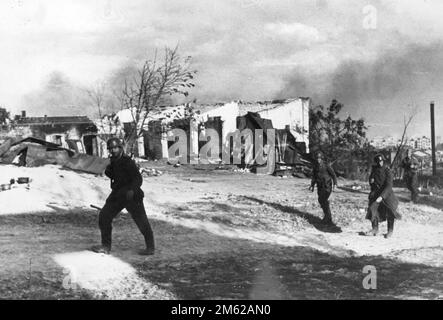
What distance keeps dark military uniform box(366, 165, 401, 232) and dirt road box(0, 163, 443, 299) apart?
0.46 metres

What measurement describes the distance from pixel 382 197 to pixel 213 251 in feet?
11.7

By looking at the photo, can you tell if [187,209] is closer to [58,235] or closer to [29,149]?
[58,235]

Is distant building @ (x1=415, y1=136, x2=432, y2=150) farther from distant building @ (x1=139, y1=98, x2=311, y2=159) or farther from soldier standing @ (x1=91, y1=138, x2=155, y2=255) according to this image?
soldier standing @ (x1=91, y1=138, x2=155, y2=255)

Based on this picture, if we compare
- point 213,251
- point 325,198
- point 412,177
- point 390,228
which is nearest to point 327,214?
point 325,198

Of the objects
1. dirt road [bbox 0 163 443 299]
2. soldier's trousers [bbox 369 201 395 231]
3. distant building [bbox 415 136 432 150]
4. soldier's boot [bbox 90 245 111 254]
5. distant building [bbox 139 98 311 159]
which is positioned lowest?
dirt road [bbox 0 163 443 299]

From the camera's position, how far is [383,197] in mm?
9773

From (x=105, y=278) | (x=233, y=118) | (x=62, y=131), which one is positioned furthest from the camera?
(x=62, y=131)

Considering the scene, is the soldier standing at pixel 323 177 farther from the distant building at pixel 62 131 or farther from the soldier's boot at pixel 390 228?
the distant building at pixel 62 131

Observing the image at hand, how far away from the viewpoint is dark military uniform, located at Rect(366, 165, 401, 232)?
9.80 meters

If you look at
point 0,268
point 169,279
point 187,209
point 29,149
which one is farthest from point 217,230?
point 29,149

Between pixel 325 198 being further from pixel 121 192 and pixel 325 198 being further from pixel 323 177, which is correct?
pixel 121 192

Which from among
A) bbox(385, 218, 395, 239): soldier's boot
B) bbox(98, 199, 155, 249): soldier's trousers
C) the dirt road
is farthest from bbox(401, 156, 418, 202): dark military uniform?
bbox(98, 199, 155, 249): soldier's trousers

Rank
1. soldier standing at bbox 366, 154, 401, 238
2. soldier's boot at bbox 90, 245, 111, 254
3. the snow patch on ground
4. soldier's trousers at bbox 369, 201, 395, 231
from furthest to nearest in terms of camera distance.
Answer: soldier's trousers at bbox 369, 201, 395, 231 < soldier standing at bbox 366, 154, 401, 238 < soldier's boot at bbox 90, 245, 111, 254 < the snow patch on ground

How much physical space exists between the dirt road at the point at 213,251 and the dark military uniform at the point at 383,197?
46cm
